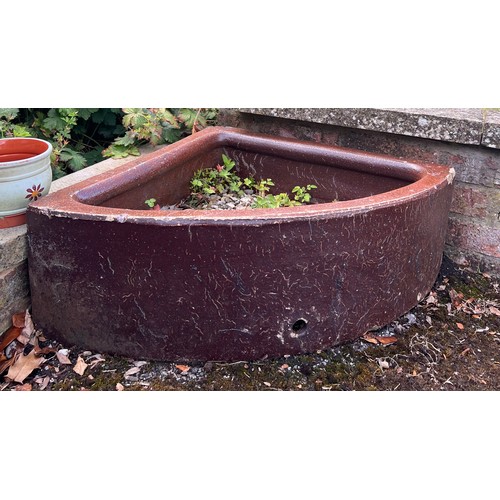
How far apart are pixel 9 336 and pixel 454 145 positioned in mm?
1997

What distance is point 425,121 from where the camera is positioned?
290 cm

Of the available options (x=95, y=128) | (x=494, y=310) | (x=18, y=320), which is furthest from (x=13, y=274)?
(x=494, y=310)

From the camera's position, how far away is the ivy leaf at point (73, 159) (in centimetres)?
344

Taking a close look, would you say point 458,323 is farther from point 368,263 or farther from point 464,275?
point 368,263

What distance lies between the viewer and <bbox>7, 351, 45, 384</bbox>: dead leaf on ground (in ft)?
7.98

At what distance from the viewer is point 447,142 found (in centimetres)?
294

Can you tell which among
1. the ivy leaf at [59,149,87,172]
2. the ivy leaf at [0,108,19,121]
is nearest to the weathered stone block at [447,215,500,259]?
the ivy leaf at [59,149,87,172]

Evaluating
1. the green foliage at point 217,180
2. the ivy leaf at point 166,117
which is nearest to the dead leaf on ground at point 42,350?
the green foliage at point 217,180

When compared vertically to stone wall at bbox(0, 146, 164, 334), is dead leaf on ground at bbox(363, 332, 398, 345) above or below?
below

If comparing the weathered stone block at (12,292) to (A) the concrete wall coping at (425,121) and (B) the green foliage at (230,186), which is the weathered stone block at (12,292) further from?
(A) the concrete wall coping at (425,121)

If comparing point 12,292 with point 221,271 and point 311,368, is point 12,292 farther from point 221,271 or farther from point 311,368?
point 311,368

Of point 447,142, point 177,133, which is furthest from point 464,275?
point 177,133

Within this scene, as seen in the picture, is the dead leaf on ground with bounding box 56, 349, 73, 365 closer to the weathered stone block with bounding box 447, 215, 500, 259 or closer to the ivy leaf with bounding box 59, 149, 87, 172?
the ivy leaf with bounding box 59, 149, 87, 172

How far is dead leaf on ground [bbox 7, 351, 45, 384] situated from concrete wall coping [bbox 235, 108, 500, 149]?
162 centimetres
